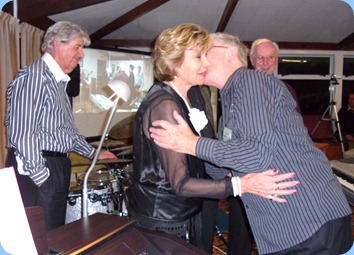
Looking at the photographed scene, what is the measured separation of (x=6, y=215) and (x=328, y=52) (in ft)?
24.6

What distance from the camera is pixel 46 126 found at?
6.56ft

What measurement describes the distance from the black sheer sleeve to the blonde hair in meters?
0.17

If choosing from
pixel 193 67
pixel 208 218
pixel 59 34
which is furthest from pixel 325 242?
pixel 59 34

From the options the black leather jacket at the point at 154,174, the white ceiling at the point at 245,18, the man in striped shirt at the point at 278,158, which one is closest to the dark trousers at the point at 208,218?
the black leather jacket at the point at 154,174

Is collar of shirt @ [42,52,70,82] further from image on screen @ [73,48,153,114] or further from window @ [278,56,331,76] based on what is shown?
window @ [278,56,331,76]

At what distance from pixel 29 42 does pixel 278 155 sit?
3976 mm

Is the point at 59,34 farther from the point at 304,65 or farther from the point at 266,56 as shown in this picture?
the point at 304,65

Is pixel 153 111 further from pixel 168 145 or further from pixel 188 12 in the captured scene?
pixel 188 12

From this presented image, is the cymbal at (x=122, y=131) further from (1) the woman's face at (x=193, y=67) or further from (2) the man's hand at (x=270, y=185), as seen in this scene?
(2) the man's hand at (x=270, y=185)

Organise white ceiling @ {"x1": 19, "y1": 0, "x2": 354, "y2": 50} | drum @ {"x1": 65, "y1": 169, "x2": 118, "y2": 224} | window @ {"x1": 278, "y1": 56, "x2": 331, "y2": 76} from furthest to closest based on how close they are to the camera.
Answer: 1. window @ {"x1": 278, "y1": 56, "x2": 331, "y2": 76}
2. white ceiling @ {"x1": 19, "y1": 0, "x2": 354, "y2": 50}
3. drum @ {"x1": 65, "y1": 169, "x2": 118, "y2": 224}

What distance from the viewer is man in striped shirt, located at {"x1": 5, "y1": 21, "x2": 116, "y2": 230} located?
1.90 meters

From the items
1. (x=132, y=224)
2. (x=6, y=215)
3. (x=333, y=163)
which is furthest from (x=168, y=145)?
(x=333, y=163)

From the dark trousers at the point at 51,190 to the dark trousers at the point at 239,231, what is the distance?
1.09m

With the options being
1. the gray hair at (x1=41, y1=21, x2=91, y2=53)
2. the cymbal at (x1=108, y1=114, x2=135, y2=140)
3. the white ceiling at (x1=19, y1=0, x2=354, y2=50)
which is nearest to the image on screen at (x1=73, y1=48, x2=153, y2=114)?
the white ceiling at (x1=19, y1=0, x2=354, y2=50)
